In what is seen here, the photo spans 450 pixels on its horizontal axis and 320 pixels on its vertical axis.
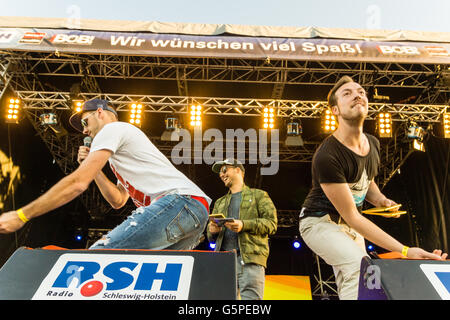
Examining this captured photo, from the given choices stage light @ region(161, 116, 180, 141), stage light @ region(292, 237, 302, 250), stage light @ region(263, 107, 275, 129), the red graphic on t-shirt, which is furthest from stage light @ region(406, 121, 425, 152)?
the red graphic on t-shirt

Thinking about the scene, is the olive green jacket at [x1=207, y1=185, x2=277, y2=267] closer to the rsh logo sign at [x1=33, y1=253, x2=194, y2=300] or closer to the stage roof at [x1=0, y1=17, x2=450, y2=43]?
the rsh logo sign at [x1=33, y1=253, x2=194, y2=300]

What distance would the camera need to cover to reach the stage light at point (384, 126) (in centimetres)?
798

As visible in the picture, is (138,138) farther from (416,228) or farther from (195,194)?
(416,228)

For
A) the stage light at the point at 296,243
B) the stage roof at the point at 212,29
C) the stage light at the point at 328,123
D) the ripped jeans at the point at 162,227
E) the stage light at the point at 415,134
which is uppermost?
the stage roof at the point at 212,29

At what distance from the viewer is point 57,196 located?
1.71m

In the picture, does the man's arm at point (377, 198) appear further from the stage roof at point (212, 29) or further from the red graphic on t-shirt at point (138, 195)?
the stage roof at point (212, 29)

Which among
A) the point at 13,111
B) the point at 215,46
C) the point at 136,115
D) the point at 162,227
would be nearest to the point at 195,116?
the point at 136,115

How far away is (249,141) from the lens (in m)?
9.84

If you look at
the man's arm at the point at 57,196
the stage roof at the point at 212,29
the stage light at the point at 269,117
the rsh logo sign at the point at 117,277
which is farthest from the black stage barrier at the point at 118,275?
the stage light at the point at 269,117

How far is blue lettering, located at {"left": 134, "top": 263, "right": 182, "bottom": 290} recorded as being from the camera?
4.58ft

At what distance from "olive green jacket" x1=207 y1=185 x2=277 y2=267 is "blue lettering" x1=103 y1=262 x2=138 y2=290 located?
2.01 m

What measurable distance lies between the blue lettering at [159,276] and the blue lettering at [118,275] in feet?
0.13
